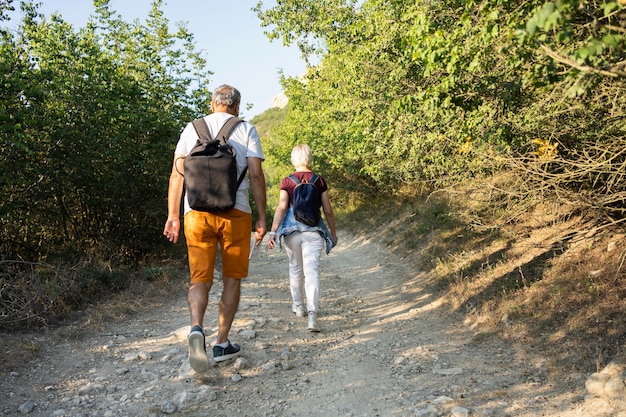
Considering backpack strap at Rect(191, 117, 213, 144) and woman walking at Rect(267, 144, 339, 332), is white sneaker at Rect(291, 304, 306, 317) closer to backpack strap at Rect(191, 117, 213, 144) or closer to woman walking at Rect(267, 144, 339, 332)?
woman walking at Rect(267, 144, 339, 332)

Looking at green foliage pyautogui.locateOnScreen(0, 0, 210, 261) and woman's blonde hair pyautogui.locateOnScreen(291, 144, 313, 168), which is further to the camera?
green foliage pyautogui.locateOnScreen(0, 0, 210, 261)

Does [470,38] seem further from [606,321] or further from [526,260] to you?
[526,260]

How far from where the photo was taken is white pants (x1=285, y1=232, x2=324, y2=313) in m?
5.64

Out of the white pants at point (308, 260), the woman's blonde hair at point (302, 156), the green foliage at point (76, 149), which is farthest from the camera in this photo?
the green foliage at point (76, 149)

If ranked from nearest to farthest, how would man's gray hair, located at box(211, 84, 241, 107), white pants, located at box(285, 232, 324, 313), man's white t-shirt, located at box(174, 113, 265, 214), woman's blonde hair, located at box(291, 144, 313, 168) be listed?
man's white t-shirt, located at box(174, 113, 265, 214), man's gray hair, located at box(211, 84, 241, 107), white pants, located at box(285, 232, 324, 313), woman's blonde hair, located at box(291, 144, 313, 168)

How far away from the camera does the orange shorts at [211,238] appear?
4215 mm

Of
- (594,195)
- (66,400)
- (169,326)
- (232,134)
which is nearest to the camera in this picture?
(66,400)

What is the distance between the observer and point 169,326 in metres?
6.00

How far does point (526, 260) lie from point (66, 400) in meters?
5.79

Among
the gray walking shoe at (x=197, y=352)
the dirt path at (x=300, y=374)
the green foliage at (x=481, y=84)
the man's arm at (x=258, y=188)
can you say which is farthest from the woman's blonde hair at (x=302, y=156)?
the gray walking shoe at (x=197, y=352)


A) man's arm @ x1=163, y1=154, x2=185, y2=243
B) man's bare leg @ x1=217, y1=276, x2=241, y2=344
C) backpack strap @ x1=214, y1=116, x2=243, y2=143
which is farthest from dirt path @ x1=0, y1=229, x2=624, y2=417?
backpack strap @ x1=214, y1=116, x2=243, y2=143

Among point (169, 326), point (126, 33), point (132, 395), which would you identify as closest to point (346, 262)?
point (169, 326)

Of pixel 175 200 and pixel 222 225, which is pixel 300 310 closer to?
pixel 222 225

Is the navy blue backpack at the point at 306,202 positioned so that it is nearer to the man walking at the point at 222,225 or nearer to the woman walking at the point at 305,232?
the woman walking at the point at 305,232
